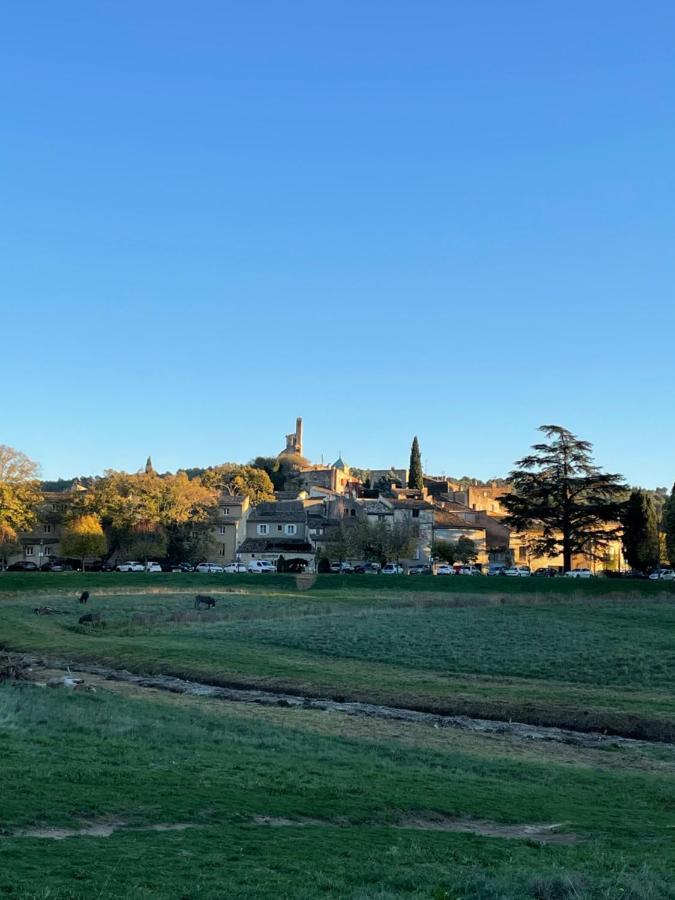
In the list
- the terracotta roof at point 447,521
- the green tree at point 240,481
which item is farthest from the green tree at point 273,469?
the terracotta roof at point 447,521

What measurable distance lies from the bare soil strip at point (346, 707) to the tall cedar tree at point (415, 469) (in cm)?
12701

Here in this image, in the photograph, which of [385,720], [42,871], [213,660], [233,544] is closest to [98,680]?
[213,660]

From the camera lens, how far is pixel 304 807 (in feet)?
45.7

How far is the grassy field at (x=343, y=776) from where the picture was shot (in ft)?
33.3

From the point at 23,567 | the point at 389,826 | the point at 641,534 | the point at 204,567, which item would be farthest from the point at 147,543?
the point at 389,826

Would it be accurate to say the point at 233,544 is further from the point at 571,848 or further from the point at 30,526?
the point at 571,848

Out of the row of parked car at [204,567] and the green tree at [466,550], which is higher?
the green tree at [466,550]

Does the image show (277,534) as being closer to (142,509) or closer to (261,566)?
(261,566)

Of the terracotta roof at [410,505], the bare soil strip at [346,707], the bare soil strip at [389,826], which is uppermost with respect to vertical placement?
the terracotta roof at [410,505]

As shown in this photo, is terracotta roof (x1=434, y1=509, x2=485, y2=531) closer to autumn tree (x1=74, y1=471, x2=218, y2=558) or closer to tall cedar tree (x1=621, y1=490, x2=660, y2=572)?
tall cedar tree (x1=621, y1=490, x2=660, y2=572)

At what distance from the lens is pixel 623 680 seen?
114ft

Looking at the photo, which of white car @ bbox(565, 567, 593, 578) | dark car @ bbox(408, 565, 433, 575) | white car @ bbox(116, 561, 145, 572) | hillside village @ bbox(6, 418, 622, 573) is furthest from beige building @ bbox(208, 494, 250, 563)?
white car @ bbox(565, 567, 593, 578)

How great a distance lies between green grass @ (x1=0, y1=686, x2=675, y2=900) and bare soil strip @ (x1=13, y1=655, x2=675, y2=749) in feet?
6.11

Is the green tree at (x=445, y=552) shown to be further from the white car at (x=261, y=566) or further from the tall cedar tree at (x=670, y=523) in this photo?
the tall cedar tree at (x=670, y=523)
